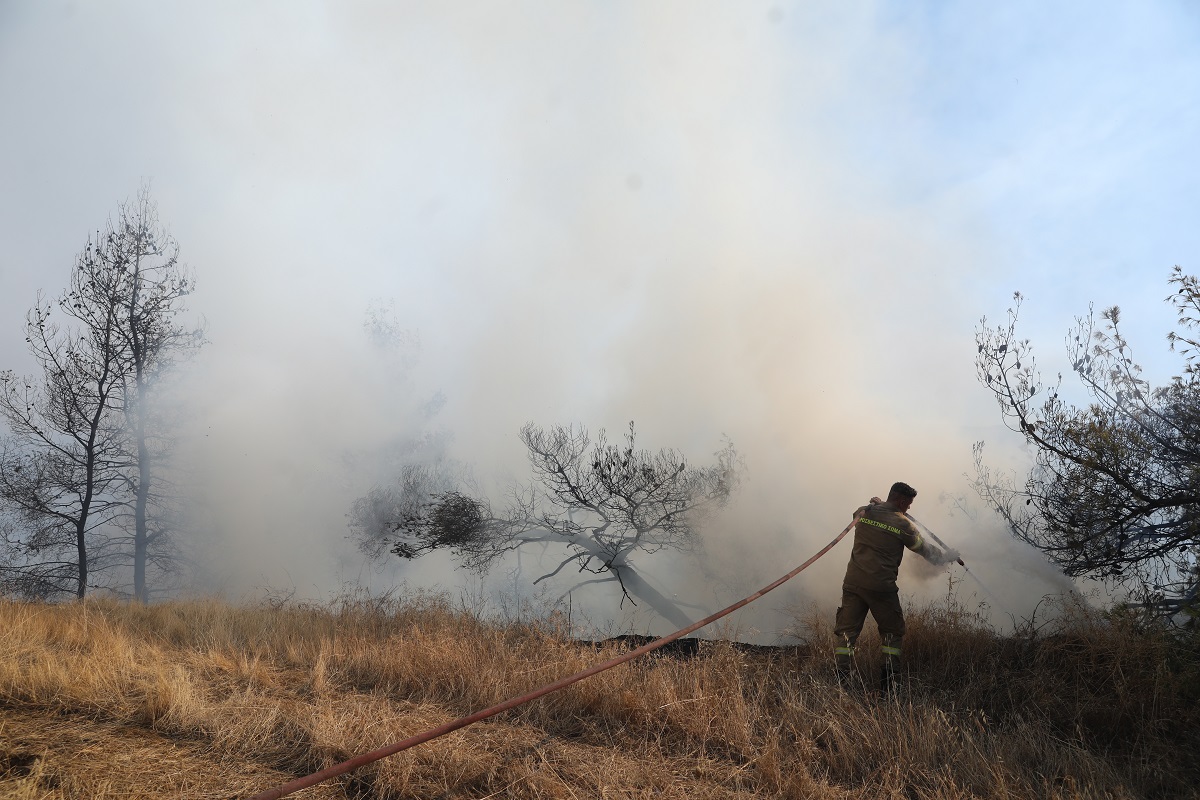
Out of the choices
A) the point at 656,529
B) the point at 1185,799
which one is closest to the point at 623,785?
the point at 1185,799

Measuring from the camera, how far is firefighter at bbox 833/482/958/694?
600 centimetres

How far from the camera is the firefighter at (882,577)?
6000 millimetres

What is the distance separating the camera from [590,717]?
477 centimetres

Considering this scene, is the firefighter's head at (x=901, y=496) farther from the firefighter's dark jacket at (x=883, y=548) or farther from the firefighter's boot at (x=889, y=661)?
the firefighter's boot at (x=889, y=661)

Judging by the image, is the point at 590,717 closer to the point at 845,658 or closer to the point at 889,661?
the point at 845,658

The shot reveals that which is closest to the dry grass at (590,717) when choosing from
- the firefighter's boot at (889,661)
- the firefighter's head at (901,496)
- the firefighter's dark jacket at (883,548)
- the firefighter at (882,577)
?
the firefighter's boot at (889,661)

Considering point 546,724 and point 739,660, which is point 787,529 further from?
point 546,724

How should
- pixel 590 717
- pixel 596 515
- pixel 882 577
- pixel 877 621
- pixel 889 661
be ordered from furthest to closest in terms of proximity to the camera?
pixel 596 515
pixel 877 621
pixel 882 577
pixel 889 661
pixel 590 717

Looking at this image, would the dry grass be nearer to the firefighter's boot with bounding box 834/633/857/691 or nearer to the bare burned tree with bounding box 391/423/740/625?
the firefighter's boot with bounding box 834/633/857/691

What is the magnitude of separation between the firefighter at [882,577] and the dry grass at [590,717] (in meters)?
0.36

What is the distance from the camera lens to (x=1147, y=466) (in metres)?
6.32

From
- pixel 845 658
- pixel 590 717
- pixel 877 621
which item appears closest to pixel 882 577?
pixel 877 621

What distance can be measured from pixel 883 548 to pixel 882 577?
0.27 meters

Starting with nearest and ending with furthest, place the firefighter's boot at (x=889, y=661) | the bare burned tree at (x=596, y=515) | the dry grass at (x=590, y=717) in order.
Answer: the dry grass at (x=590, y=717) → the firefighter's boot at (x=889, y=661) → the bare burned tree at (x=596, y=515)
